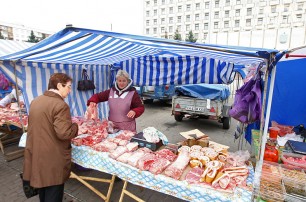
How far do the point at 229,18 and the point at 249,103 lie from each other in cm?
5440

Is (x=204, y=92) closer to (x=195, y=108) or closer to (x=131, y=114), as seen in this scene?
(x=195, y=108)

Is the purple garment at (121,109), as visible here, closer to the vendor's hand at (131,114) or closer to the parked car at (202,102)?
the vendor's hand at (131,114)

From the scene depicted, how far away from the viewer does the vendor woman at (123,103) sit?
341 centimetres

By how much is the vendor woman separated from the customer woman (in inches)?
Answer: 52.8

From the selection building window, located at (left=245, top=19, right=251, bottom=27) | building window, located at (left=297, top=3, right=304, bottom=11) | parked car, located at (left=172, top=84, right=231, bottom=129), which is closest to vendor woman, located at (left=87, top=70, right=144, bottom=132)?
parked car, located at (left=172, top=84, right=231, bottom=129)

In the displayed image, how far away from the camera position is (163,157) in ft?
7.72

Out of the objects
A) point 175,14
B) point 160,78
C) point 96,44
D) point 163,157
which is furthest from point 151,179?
point 175,14

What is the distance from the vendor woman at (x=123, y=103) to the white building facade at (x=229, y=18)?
25.7m

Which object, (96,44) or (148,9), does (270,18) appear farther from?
(96,44)

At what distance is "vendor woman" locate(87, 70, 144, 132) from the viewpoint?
3.41m

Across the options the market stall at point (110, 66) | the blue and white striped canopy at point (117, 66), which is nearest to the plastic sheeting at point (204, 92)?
the market stall at point (110, 66)

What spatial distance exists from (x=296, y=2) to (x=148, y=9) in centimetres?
3950

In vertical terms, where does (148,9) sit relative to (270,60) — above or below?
above

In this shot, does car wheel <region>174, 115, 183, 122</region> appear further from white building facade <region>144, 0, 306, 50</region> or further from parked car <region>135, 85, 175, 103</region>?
white building facade <region>144, 0, 306, 50</region>
